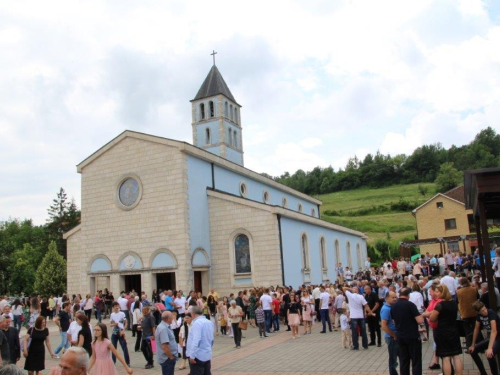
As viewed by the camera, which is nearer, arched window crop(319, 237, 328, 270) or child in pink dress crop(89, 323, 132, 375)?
child in pink dress crop(89, 323, 132, 375)

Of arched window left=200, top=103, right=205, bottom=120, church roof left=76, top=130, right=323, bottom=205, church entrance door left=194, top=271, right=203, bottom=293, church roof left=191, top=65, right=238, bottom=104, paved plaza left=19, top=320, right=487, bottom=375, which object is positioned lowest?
paved plaza left=19, top=320, right=487, bottom=375

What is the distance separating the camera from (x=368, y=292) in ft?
48.2

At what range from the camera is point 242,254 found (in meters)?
27.3

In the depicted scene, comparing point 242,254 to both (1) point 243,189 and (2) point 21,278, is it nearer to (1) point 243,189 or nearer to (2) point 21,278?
(1) point 243,189

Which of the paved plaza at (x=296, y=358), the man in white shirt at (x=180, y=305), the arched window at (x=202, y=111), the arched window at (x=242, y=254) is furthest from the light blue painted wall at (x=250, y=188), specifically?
the paved plaza at (x=296, y=358)

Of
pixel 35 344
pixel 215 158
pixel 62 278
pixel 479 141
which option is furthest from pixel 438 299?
pixel 479 141

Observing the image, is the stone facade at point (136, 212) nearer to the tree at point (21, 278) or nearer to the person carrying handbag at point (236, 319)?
the person carrying handbag at point (236, 319)

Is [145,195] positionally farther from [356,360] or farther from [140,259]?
[356,360]

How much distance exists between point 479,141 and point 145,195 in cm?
10669

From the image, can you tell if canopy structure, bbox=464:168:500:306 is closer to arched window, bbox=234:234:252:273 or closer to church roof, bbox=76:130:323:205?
arched window, bbox=234:234:252:273

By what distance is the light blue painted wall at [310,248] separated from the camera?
2738cm

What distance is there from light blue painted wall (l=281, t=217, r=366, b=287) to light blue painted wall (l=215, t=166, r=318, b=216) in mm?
4802

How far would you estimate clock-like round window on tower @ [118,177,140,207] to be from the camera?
28047 mm

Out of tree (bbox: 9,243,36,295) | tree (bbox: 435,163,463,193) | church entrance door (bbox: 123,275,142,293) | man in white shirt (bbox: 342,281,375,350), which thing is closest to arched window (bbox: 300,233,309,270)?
church entrance door (bbox: 123,275,142,293)
